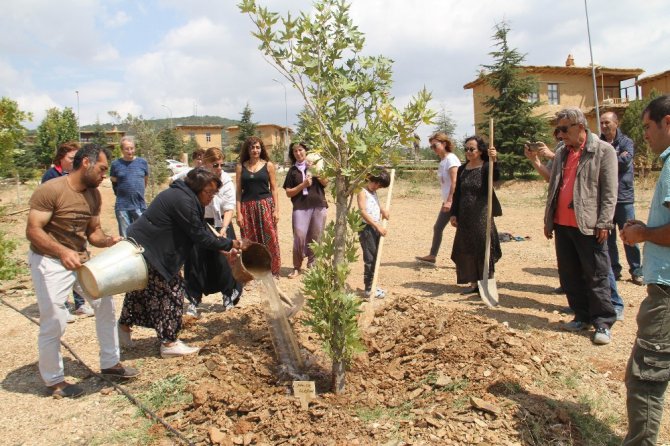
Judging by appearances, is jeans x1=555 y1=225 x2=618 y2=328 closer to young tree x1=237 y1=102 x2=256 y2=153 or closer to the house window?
the house window

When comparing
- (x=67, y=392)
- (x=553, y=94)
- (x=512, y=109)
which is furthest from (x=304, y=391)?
(x=553, y=94)

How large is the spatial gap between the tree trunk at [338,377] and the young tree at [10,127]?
18.8ft

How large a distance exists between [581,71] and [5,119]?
29322mm

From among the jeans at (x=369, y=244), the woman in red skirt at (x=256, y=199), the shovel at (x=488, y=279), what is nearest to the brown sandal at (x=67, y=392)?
the woman in red skirt at (x=256, y=199)

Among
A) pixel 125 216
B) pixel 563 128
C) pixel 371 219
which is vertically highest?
pixel 563 128

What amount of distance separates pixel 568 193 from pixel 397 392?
7.76 ft

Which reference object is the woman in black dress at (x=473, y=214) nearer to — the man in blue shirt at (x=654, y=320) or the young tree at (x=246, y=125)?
the man in blue shirt at (x=654, y=320)

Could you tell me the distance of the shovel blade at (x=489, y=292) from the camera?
17.7ft

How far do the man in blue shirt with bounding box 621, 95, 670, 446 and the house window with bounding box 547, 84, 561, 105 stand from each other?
2893 cm

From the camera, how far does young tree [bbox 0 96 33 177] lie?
6.58m

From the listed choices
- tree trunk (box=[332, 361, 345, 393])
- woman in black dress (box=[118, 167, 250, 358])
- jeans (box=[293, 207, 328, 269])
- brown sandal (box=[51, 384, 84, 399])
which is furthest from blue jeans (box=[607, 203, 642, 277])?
brown sandal (box=[51, 384, 84, 399])

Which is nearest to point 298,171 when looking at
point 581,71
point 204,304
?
point 204,304

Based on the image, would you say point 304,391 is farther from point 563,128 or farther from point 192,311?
point 563,128

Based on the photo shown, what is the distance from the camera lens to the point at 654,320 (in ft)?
8.13
